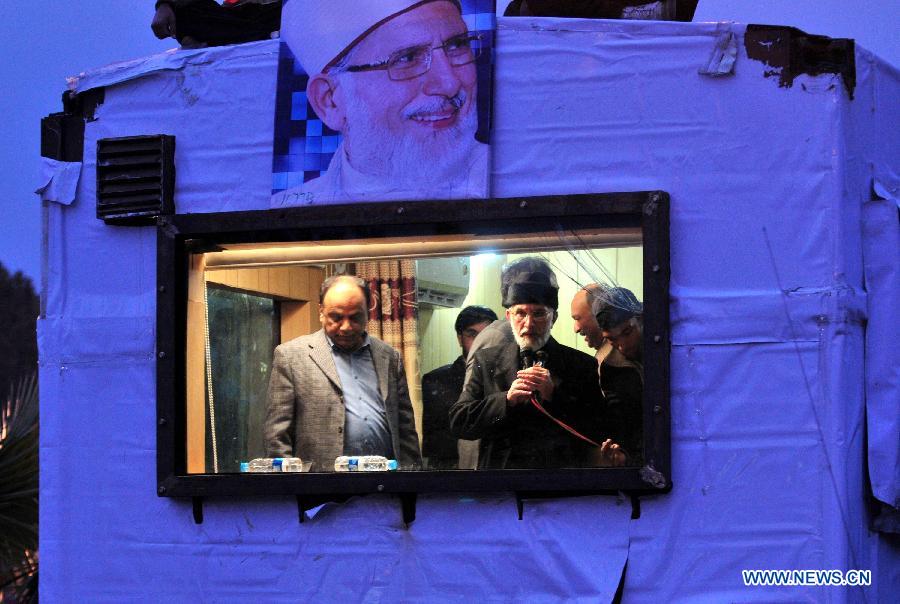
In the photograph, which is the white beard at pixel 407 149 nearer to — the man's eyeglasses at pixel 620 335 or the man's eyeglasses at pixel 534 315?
the man's eyeglasses at pixel 534 315

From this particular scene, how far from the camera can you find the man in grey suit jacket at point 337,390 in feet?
17.2

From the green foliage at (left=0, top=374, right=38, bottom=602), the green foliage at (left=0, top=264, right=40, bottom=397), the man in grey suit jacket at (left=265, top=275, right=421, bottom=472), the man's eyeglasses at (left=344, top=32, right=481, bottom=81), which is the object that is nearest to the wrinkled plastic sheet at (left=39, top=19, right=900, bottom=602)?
the man's eyeglasses at (left=344, top=32, right=481, bottom=81)

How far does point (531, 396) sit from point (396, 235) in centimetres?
81

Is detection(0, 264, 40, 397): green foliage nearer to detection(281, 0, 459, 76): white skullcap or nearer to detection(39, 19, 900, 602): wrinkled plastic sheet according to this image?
detection(39, 19, 900, 602): wrinkled plastic sheet

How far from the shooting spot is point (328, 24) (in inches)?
209

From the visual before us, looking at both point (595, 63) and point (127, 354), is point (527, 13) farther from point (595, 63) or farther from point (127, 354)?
point (127, 354)

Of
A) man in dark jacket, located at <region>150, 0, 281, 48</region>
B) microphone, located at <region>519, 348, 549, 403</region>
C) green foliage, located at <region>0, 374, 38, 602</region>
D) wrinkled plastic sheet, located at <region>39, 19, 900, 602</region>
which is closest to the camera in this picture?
wrinkled plastic sheet, located at <region>39, 19, 900, 602</region>

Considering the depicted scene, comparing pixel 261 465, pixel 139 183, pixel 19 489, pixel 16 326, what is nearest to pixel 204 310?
pixel 139 183

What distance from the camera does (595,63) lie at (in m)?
5.04

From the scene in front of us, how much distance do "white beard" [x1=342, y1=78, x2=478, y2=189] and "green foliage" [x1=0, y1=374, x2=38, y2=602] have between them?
12.4 ft

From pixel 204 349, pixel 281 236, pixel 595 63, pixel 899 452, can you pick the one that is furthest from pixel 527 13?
pixel 899 452

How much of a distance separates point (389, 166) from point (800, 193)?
60.3 inches

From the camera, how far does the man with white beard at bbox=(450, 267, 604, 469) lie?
5004mm

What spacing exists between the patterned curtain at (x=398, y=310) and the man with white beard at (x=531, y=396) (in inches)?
8.3
